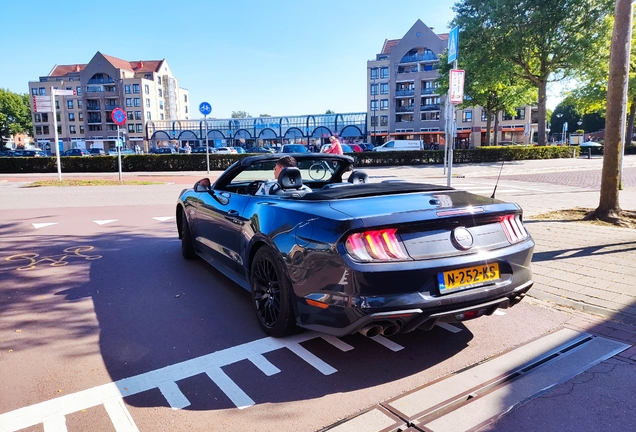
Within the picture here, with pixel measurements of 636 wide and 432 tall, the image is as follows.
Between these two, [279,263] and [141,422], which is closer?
[141,422]

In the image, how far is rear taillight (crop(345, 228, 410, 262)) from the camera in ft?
9.89

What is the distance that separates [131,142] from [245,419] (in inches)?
3877

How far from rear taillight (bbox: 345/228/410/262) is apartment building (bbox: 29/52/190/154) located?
313ft

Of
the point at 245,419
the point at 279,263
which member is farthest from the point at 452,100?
the point at 245,419

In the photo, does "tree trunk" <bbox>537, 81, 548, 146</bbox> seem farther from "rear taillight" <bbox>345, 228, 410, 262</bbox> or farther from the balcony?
the balcony

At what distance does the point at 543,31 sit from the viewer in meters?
29.8

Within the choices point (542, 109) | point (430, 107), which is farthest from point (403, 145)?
point (430, 107)

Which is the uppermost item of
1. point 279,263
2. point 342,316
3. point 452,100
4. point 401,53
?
point 401,53

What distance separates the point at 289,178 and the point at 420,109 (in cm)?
7535

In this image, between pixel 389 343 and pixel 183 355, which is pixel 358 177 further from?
pixel 183 355

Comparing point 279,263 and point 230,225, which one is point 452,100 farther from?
point 279,263

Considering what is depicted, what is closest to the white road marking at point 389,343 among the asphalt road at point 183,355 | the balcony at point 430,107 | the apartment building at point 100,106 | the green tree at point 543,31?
the asphalt road at point 183,355

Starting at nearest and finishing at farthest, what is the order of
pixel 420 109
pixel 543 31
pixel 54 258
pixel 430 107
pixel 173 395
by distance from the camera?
pixel 173 395 → pixel 54 258 → pixel 543 31 → pixel 430 107 → pixel 420 109

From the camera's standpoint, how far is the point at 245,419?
2.64 meters
